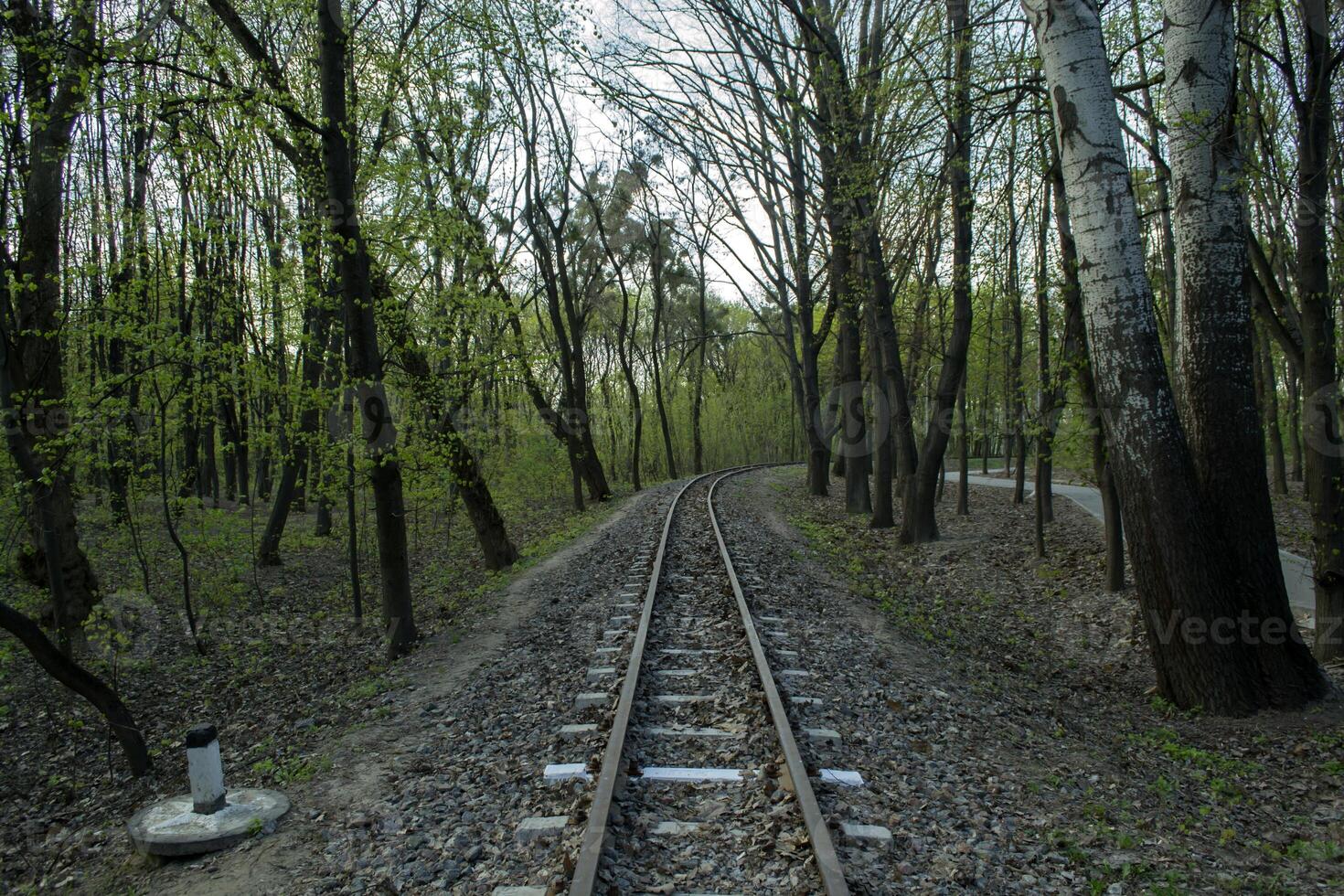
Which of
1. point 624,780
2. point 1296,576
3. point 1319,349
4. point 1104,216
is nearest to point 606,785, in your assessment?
point 624,780

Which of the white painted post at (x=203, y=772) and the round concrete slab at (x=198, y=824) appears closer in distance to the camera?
the round concrete slab at (x=198, y=824)

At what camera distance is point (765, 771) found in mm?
4520

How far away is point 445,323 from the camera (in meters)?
10.6

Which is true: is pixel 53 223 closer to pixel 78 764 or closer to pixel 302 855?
pixel 78 764

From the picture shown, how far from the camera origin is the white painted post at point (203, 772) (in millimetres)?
4699

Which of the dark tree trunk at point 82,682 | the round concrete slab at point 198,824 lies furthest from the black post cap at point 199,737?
the dark tree trunk at point 82,682

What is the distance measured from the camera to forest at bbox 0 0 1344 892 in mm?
6090

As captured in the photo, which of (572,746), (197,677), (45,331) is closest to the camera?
(572,746)

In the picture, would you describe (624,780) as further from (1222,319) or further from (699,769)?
(1222,319)

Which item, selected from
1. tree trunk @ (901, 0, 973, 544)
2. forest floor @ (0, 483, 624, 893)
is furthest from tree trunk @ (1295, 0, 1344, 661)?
forest floor @ (0, 483, 624, 893)

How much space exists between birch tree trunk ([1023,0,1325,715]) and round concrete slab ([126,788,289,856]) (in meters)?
6.44

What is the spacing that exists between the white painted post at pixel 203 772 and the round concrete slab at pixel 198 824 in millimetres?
56

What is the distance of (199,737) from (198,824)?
0.47m

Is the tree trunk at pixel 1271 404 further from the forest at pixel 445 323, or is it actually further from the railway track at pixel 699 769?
the railway track at pixel 699 769
